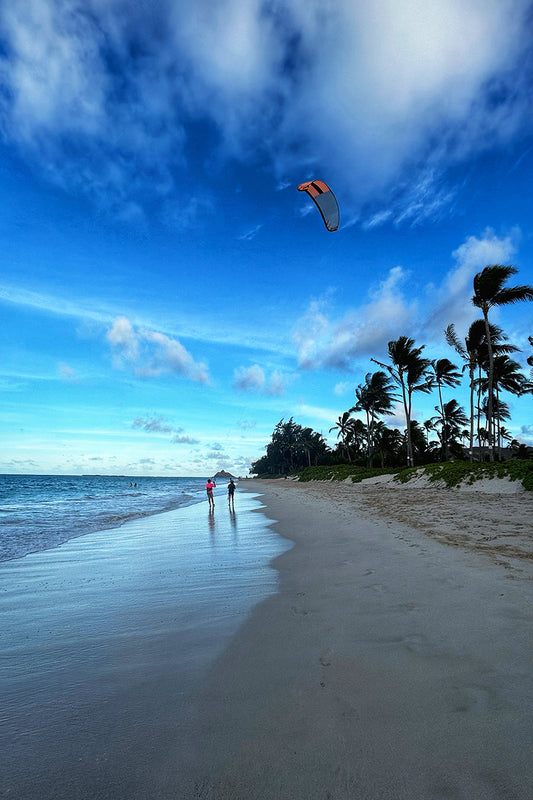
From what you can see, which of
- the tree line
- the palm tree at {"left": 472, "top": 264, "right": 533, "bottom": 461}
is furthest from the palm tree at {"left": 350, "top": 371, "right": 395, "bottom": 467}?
the palm tree at {"left": 472, "top": 264, "right": 533, "bottom": 461}

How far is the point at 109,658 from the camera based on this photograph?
3.35 m

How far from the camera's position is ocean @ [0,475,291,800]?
204 cm

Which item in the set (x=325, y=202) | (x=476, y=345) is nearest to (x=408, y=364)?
(x=476, y=345)

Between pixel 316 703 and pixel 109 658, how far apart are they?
→ 6.29 feet

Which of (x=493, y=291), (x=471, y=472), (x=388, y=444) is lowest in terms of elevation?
(x=471, y=472)

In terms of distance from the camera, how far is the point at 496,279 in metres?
26.0

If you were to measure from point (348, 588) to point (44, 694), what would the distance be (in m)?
3.29

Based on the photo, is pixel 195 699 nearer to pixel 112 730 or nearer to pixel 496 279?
pixel 112 730

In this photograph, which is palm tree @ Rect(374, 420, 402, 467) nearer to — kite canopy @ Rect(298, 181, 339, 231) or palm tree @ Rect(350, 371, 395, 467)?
palm tree @ Rect(350, 371, 395, 467)

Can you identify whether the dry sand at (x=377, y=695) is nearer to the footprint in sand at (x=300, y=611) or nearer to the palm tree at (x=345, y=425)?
the footprint in sand at (x=300, y=611)

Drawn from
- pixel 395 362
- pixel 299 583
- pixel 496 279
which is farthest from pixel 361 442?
pixel 299 583

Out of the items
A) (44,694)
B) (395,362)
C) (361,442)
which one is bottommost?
(44,694)

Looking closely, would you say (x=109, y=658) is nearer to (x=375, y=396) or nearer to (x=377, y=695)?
(x=377, y=695)

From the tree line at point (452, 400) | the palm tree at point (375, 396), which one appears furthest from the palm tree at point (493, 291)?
the palm tree at point (375, 396)
